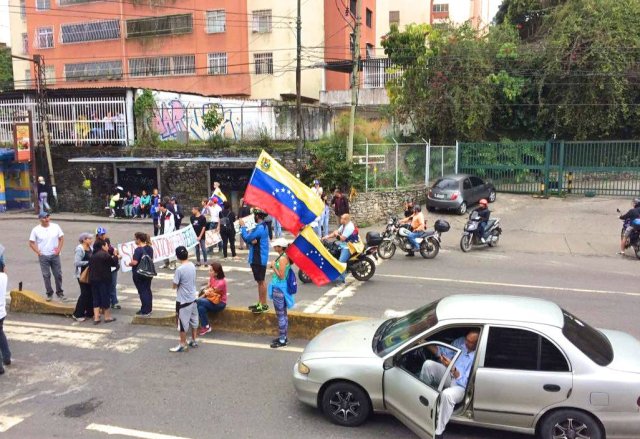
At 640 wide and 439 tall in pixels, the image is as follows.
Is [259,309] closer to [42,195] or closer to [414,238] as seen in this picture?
[414,238]

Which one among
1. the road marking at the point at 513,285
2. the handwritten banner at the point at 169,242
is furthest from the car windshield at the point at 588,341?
the handwritten banner at the point at 169,242

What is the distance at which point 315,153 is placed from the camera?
22109 millimetres

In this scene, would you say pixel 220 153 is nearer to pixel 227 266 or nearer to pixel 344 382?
pixel 227 266

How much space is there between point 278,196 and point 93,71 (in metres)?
44.3

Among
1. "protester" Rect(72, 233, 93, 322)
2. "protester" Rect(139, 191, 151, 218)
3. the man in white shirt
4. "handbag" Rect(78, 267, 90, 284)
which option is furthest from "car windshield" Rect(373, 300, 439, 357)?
"protester" Rect(139, 191, 151, 218)

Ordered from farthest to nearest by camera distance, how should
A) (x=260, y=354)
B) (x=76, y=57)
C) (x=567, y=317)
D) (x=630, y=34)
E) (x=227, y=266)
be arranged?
(x=76, y=57) < (x=630, y=34) < (x=227, y=266) < (x=260, y=354) < (x=567, y=317)

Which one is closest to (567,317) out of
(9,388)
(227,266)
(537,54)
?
(9,388)

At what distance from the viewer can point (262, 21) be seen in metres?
39.9

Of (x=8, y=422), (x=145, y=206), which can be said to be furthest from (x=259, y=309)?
(x=145, y=206)

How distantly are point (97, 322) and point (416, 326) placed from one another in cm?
606

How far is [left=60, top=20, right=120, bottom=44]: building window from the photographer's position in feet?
147

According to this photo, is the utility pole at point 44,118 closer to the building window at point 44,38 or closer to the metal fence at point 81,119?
the metal fence at point 81,119

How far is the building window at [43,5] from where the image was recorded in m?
47.5

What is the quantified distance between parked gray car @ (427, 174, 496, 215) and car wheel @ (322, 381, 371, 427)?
54.9ft
